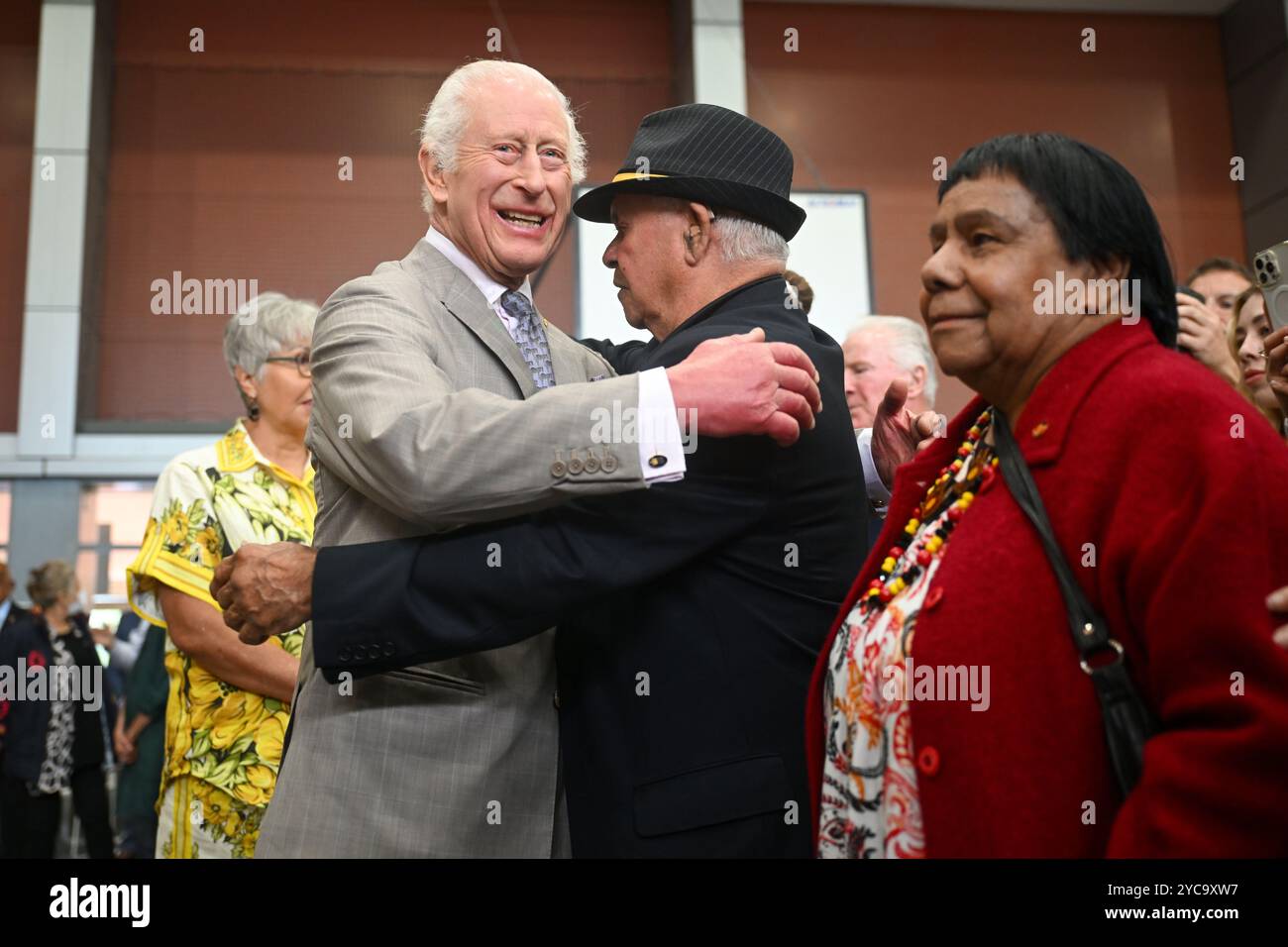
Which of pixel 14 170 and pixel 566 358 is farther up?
pixel 14 170

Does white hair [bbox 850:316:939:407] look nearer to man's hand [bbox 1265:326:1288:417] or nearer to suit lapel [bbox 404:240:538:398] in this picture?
man's hand [bbox 1265:326:1288:417]

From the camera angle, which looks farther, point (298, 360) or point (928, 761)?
point (298, 360)

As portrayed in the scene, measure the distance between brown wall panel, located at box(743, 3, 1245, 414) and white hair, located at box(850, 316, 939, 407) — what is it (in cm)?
390

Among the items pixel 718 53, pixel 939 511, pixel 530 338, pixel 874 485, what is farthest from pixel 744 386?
pixel 718 53

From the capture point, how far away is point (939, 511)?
1.32 m

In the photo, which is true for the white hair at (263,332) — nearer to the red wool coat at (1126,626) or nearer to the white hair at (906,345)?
the white hair at (906,345)

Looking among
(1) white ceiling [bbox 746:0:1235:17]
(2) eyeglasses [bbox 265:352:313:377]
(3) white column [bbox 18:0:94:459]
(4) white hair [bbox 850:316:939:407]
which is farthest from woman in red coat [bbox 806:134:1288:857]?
(1) white ceiling [bbox 746:0:1235:17]

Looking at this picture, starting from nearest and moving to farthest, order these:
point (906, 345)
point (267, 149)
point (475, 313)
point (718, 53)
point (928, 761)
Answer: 1. point (928, 761)
2. point (475, 313)
3. point (906, 345)
4. point (718, 53)
5. point (267, 149)

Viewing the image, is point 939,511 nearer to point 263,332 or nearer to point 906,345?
point 263,332

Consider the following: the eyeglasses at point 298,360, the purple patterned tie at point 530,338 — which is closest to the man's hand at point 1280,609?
the purple patterned tie at point 530,338

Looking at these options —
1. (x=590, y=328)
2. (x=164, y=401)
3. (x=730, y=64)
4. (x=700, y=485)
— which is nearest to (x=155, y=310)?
(x=164, y=401)

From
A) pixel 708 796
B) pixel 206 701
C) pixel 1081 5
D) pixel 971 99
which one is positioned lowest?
pixel 708 796

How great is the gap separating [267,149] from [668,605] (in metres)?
6.58

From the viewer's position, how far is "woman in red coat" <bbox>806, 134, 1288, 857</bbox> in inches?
39.2
